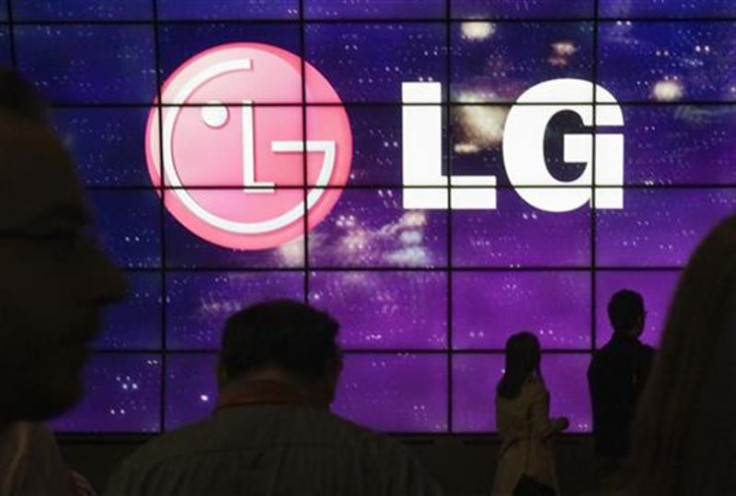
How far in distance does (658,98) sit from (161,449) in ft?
33.9

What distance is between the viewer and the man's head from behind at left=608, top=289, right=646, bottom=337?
25.5 ft

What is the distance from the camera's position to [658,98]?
12.8 m

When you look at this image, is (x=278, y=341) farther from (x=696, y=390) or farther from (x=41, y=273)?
(x=41, y=273)

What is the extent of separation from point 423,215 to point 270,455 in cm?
979

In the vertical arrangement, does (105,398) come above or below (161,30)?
below

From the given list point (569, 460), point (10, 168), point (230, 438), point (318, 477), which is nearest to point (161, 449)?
point (230, 438)

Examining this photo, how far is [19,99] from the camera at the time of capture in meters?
1.25

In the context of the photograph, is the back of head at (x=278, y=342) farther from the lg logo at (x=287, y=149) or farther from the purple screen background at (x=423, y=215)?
the lg logo at (x=287, y=149)

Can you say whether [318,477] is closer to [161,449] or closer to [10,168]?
[161,449]

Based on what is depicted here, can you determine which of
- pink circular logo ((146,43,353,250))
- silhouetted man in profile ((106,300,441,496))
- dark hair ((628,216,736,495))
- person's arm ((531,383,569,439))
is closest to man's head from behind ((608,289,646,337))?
person's arm ((531,383,569,439))

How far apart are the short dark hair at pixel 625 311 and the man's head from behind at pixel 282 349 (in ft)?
14.4

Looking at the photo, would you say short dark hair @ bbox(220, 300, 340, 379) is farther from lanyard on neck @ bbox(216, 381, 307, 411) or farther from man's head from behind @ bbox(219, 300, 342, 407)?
lanyard on neck @ bbox(216, 381, 307, 411)

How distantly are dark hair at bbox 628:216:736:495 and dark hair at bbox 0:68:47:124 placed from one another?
2.31ft

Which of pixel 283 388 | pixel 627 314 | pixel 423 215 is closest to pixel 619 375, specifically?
pixel 627 314
